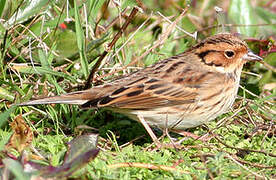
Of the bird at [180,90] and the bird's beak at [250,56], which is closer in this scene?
the bird at [180,90]

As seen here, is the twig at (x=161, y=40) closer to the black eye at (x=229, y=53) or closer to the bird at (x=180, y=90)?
the bird at (x=180, y=90)

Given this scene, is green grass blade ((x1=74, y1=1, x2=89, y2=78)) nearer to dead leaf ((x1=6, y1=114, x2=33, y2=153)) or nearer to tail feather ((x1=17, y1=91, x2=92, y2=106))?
tail feather ((x1=17, y1=91, x2=92, y2=106))

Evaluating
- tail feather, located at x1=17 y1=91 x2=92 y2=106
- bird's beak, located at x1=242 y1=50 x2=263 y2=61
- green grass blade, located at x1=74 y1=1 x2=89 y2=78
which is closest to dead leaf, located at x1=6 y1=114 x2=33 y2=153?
tail feather, located at x1=17 y1=91 x2=92 y2=106

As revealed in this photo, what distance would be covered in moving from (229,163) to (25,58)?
2061 millimetres

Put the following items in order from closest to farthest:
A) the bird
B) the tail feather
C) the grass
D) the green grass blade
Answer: the grass → the tail feather → the bird → the green grass blade

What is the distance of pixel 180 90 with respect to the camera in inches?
172

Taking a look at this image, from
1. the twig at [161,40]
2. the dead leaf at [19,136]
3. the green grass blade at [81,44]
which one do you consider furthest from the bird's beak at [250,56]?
the dead leaf at [19,136]

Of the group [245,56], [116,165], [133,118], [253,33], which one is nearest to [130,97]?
[133,118]

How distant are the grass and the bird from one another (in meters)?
0.18

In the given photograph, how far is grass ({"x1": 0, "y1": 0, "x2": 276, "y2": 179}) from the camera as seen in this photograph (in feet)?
11.2

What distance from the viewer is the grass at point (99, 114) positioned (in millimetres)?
3414

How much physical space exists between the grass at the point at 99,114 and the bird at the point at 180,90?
0.18m

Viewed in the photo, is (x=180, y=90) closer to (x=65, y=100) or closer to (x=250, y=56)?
(x=250, y=56)

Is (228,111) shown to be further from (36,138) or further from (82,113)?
(36,138)
